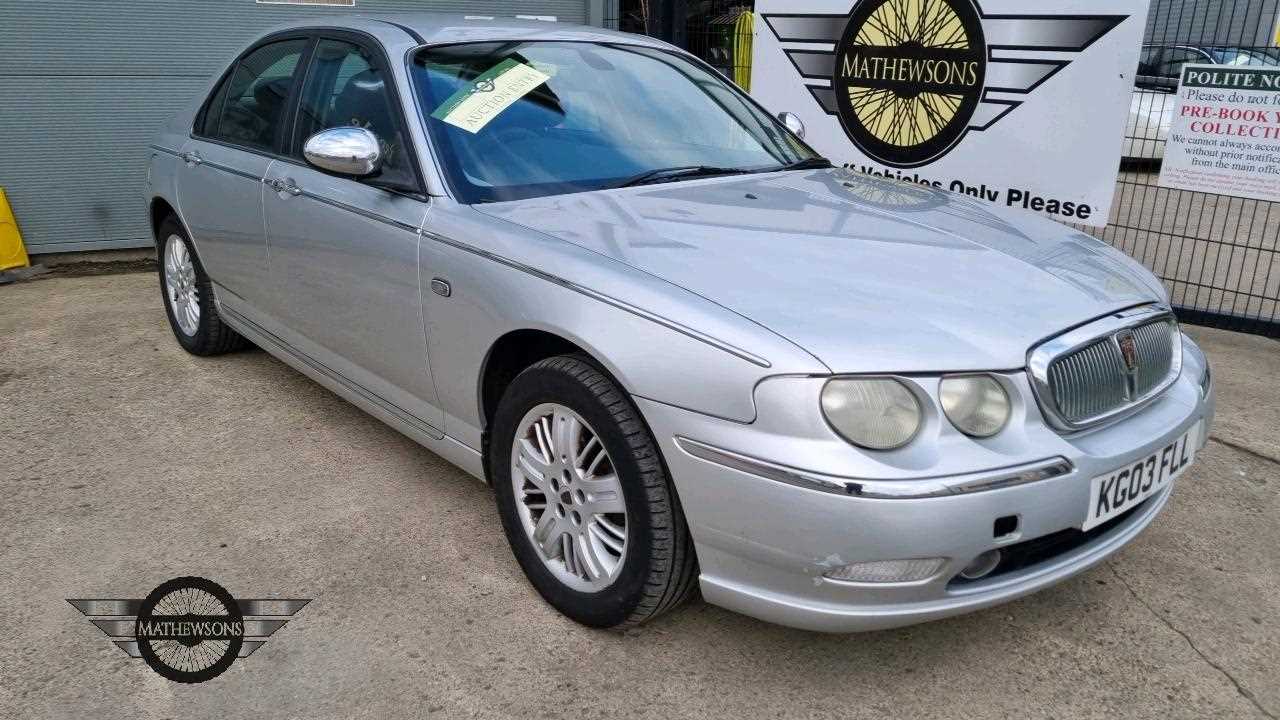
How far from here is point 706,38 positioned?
7.48 meters

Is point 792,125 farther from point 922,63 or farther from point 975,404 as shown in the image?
point 975,404

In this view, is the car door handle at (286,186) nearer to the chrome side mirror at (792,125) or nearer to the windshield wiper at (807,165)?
the windshield wiper at (807,165)

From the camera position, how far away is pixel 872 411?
6.51ft

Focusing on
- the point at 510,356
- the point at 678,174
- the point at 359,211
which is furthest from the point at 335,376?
the point at 678,174

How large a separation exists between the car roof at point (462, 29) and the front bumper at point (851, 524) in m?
1.77

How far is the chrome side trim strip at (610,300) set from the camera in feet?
6.65

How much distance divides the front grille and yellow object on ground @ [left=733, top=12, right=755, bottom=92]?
5.18 meters

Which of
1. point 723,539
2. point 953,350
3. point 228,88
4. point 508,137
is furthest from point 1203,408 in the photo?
point 228,88

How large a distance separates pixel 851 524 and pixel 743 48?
6040 mm

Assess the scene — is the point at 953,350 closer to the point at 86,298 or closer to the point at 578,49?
the point at 578,49

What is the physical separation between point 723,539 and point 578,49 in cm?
205

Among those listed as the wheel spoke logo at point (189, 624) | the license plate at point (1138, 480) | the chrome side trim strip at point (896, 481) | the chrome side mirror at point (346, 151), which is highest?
the chrome side mirror at point (346, 151)

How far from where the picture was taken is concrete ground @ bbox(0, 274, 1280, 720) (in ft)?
7.52

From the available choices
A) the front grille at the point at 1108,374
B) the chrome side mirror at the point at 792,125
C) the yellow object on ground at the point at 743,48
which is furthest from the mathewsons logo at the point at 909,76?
the front grille at the point at 1108,374
